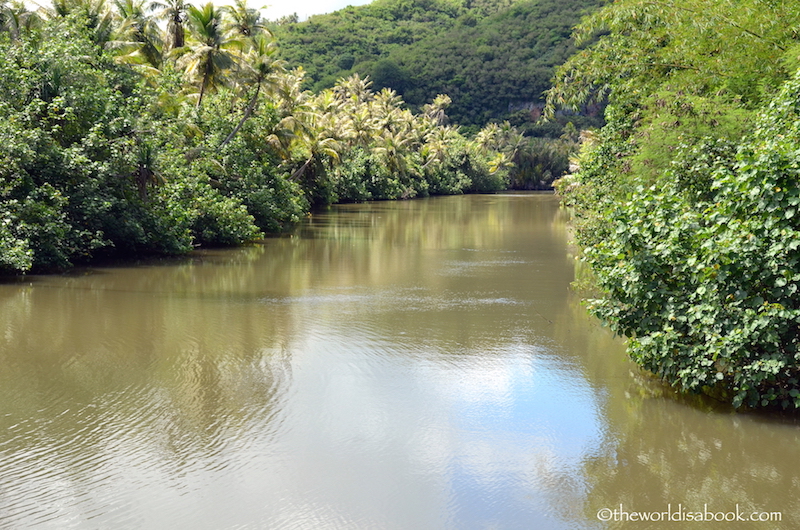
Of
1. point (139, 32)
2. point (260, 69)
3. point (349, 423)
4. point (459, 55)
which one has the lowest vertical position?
point (349, 423)

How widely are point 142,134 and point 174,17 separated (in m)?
13.8

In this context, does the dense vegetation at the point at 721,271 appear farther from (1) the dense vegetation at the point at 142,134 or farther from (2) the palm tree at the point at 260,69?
(2) the palm tree at the point at 260,69

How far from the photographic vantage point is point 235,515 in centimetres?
538

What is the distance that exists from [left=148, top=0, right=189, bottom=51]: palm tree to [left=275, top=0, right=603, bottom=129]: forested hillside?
8005 centimetres

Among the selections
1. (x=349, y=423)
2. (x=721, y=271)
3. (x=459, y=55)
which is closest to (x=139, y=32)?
(x=349, y=423)

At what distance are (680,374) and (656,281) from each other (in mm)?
1013

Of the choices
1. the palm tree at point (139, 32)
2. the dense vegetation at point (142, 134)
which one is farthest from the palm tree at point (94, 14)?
the palm tree at point (139, 32)

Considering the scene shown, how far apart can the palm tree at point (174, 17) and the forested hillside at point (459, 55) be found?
80.1 meters

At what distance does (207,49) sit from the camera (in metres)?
29.1

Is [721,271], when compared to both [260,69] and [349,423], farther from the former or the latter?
[260,69]

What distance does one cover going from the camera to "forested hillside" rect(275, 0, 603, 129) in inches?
4646

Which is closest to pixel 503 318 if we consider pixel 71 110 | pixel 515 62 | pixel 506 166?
pixel 71 110

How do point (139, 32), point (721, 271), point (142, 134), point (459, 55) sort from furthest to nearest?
1. point (459, 55)
2. point (139, 32)
3. point (142, 134)
4. point (721, 271)

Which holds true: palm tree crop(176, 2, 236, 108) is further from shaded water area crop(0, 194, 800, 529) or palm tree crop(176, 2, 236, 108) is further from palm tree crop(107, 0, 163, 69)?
shaded water area crop(0, 194, 800, 529)
